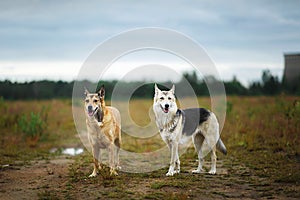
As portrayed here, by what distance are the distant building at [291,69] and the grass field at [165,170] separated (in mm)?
12986

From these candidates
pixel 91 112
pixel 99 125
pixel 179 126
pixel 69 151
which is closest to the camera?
pixel 91 112

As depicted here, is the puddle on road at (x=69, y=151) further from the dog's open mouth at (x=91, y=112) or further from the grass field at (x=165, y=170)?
the dog's open mouth at (x=91, y=112)

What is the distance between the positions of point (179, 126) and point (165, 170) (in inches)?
47.4

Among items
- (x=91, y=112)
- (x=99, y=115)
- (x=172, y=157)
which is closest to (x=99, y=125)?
(x=99, y=115)

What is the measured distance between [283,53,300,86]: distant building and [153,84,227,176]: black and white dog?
18.6 m

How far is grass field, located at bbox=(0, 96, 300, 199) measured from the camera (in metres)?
6.50

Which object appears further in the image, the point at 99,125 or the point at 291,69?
the point at 291,69

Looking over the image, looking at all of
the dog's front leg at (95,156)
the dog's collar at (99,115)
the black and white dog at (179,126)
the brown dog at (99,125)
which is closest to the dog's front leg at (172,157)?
the black and white dog at (179,126)

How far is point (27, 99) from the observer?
88.4 ft

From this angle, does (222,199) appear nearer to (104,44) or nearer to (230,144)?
(104,44)

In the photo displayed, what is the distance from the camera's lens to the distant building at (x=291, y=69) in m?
25.5

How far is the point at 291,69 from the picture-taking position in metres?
26.9

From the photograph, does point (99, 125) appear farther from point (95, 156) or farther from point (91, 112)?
point (95, 156)

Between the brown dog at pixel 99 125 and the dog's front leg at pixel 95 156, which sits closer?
the brown dog at pixel 99 125
